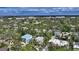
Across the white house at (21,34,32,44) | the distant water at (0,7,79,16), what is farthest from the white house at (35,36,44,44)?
the distant water at (0,7,79,16)

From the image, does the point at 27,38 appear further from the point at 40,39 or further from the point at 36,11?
the point at 36,11

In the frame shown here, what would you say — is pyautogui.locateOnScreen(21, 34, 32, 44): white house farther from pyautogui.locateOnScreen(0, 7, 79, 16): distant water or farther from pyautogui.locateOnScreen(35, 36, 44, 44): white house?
pyautogui.locateOnScreen(0, 7, 79, 16): distant water

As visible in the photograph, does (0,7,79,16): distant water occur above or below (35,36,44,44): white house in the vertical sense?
above

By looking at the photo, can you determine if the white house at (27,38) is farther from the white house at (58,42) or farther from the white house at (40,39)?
the white house at (58,42)

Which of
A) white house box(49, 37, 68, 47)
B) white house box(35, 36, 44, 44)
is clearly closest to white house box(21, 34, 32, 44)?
white house box(35, 36, 44, 44)

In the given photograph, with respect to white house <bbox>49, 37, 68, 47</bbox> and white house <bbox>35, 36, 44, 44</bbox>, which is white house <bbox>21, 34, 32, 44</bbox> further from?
white house <bbox>49, 37, 68, 47</bbox>

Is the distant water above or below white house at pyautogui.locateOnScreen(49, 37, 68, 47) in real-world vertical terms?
above

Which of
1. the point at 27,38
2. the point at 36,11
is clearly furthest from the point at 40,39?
the point at 36,11

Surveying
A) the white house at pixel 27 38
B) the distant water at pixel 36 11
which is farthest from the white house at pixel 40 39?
the distant water at pixel 36 11
